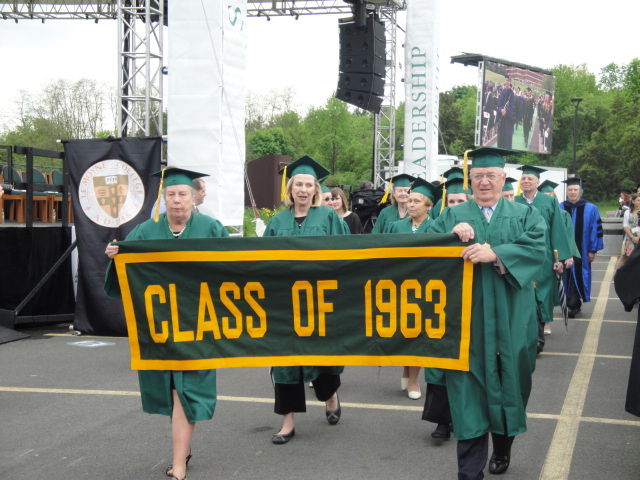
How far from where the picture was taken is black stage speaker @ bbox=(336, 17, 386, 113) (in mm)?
16188

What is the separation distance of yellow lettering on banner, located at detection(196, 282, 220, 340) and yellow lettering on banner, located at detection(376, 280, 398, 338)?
100cm

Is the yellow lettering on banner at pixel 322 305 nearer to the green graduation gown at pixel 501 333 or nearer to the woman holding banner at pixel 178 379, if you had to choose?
the woman holding banner at pixel 178 379

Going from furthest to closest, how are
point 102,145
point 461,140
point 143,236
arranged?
point 461,140 → point 102,145 → point 143,236

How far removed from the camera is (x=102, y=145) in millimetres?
8734

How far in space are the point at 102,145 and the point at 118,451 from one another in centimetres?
501

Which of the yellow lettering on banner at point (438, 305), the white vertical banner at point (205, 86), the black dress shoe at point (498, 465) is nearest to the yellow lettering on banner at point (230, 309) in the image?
the yellow lettering on banner at point (438, 305)

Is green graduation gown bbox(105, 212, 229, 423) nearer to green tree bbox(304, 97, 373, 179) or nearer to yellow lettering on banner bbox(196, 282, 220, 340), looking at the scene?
yellow lettering on banner bbox(196, 282, 220, 340)

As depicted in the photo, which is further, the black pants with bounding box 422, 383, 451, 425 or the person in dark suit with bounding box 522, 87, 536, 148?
the person in dark suit with bounding box 522, 87, 536, 148

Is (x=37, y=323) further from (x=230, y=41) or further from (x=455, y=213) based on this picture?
(x=455, y=213)

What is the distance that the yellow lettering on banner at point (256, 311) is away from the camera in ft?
14.4

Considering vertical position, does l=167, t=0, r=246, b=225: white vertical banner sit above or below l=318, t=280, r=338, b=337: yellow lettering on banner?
above

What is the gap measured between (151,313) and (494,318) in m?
2.05

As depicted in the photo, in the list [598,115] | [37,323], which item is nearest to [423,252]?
[37,323]

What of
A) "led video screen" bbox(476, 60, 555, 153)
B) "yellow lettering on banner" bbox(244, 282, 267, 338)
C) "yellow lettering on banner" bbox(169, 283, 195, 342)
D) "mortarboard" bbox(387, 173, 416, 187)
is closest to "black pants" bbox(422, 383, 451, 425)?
"yellow lettering on banner" bbox(244, 282, 267, 338)
